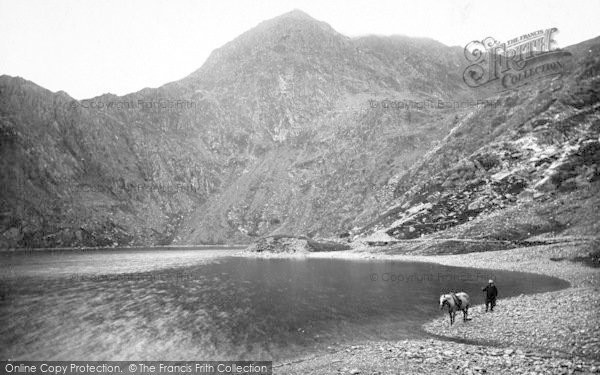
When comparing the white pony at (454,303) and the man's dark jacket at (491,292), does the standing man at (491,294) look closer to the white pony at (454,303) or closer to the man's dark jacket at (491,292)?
the man's dark jacket at (491,292)

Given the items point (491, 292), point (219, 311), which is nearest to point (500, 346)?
point (491, 292)

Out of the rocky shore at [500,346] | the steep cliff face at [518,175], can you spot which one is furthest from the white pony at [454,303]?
the steep cliff face at [518,175]

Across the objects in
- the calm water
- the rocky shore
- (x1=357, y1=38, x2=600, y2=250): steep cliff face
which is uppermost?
(x1=357, y1=38, x2=600, y2=250): steep cliff face

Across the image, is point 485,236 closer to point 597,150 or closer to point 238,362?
point 597,150

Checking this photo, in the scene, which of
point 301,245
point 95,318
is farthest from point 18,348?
point 301,245

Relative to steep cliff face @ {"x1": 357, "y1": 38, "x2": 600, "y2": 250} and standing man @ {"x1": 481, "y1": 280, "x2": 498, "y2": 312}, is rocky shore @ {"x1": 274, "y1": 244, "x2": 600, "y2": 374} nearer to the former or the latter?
standing man @ {"x1": 481, "y1": 280, "x2": 498, "y2": 312}

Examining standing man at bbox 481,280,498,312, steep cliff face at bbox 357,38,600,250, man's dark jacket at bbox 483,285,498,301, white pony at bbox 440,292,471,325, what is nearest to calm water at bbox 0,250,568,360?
white pony at bbox 440,292,471,325

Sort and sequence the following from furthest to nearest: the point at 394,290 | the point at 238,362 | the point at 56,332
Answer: the point at 394,290 < the point at 56,332 < the point at 238,362
